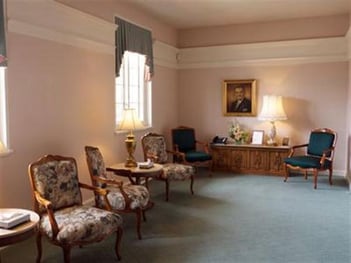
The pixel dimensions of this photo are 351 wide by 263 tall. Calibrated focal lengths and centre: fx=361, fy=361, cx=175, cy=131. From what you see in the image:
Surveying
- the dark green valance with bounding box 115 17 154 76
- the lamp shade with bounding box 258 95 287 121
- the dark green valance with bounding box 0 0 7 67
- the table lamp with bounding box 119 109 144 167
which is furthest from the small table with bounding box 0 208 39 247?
the lamp shade with bounding box 258 95 287 121

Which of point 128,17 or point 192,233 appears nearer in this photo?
point 192,233

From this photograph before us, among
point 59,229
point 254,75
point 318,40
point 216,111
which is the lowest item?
point 59,229

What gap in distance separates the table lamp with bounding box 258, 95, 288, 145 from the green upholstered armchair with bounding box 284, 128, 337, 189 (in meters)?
0.53

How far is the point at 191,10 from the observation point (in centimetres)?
634

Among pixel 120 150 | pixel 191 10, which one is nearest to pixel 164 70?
pixel 191 10

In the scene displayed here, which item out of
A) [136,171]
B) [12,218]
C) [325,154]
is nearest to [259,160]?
[325,154]

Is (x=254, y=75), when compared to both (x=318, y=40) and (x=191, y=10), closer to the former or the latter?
(x=318, y=40)

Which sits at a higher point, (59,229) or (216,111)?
(216,111)

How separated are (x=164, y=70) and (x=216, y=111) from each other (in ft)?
4.77

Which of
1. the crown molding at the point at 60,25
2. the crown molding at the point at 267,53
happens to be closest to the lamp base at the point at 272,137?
the crown molding at the point at 267,53

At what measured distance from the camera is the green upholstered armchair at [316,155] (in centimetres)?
604

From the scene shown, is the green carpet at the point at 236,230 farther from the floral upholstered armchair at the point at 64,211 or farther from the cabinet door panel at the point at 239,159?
the cabinet door panel at the point at 239,159

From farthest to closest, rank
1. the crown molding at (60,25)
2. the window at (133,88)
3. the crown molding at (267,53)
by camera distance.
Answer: the crown molding at (267,53)
the window at (133,88)
the crown molding at (60,25)

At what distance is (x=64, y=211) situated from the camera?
3.28m
